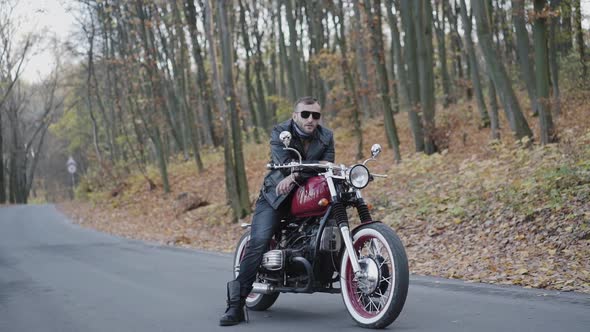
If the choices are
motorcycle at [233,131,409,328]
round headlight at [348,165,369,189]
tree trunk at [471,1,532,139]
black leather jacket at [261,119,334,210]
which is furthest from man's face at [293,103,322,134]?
tree trunk at [471,1,532,139]

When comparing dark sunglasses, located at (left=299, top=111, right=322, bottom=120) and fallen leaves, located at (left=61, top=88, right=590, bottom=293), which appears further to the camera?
fallen leaves, located at (left=61, top=88, right=590, bottom=293)

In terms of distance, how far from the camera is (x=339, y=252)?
19.4ft

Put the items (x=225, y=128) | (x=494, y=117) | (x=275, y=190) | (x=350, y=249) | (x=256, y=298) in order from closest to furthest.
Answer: (x=350, y=249) → (x=275, y=190) → (x=256, y=298) → (x=225, y=128) → (x=494, y=117)

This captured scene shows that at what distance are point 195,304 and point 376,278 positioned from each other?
2.69m

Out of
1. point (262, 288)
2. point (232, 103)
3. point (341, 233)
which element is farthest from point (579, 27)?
point (341, 233)

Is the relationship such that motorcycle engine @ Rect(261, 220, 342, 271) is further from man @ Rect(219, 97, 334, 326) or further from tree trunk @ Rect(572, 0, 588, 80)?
tree trunk @ Rect(572, 0, 588, 80)

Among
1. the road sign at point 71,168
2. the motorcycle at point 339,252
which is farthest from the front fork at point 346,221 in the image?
the road sign at point 71,168

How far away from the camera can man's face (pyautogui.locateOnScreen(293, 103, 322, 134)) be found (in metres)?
6.32

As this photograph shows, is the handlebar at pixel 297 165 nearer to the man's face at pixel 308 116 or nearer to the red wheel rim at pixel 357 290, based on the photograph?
the man's face at pixel 308 116

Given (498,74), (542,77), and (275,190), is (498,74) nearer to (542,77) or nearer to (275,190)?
(542,77)

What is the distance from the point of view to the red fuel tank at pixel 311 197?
19.2ft

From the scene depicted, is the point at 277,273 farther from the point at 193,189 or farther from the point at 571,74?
the point at 193,189

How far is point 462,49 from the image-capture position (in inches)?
1468

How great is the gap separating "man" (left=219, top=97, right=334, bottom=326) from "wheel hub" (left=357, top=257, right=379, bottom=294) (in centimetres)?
105
